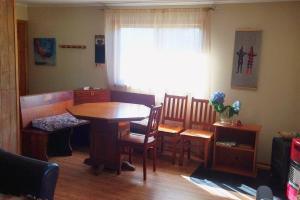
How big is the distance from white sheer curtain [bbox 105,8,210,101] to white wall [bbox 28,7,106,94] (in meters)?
0.37

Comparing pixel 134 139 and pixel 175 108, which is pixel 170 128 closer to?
pixel 175 108

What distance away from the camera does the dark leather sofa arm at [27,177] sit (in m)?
2.28

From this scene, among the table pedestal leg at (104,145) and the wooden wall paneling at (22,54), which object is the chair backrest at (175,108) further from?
the wooden wall paneling at (22,54)

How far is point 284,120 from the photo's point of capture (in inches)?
171

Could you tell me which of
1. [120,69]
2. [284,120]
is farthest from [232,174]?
[120,69]

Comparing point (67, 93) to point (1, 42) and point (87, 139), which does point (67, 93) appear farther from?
point (1, 42)

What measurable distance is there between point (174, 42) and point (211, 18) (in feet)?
2.12

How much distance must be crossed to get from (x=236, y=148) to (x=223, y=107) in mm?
574

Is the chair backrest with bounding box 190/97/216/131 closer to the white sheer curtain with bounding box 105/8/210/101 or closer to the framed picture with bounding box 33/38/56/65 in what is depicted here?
the white sheer curtain with bounding box 105/8/210/101

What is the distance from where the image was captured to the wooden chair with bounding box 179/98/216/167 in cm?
433

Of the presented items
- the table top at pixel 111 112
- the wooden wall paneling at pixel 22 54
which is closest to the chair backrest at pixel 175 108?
the table top at pixel 111 112

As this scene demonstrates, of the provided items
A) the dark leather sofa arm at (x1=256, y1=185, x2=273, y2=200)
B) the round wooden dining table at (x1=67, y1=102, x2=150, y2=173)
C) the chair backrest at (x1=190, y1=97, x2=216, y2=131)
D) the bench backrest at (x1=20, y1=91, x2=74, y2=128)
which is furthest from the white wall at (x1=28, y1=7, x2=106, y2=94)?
the dark leather sofa arm at (x1=256, y1=185, x2=273, y2=200)

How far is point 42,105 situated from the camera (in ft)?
Result: 14.9

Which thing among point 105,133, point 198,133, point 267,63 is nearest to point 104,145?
point 105,133
